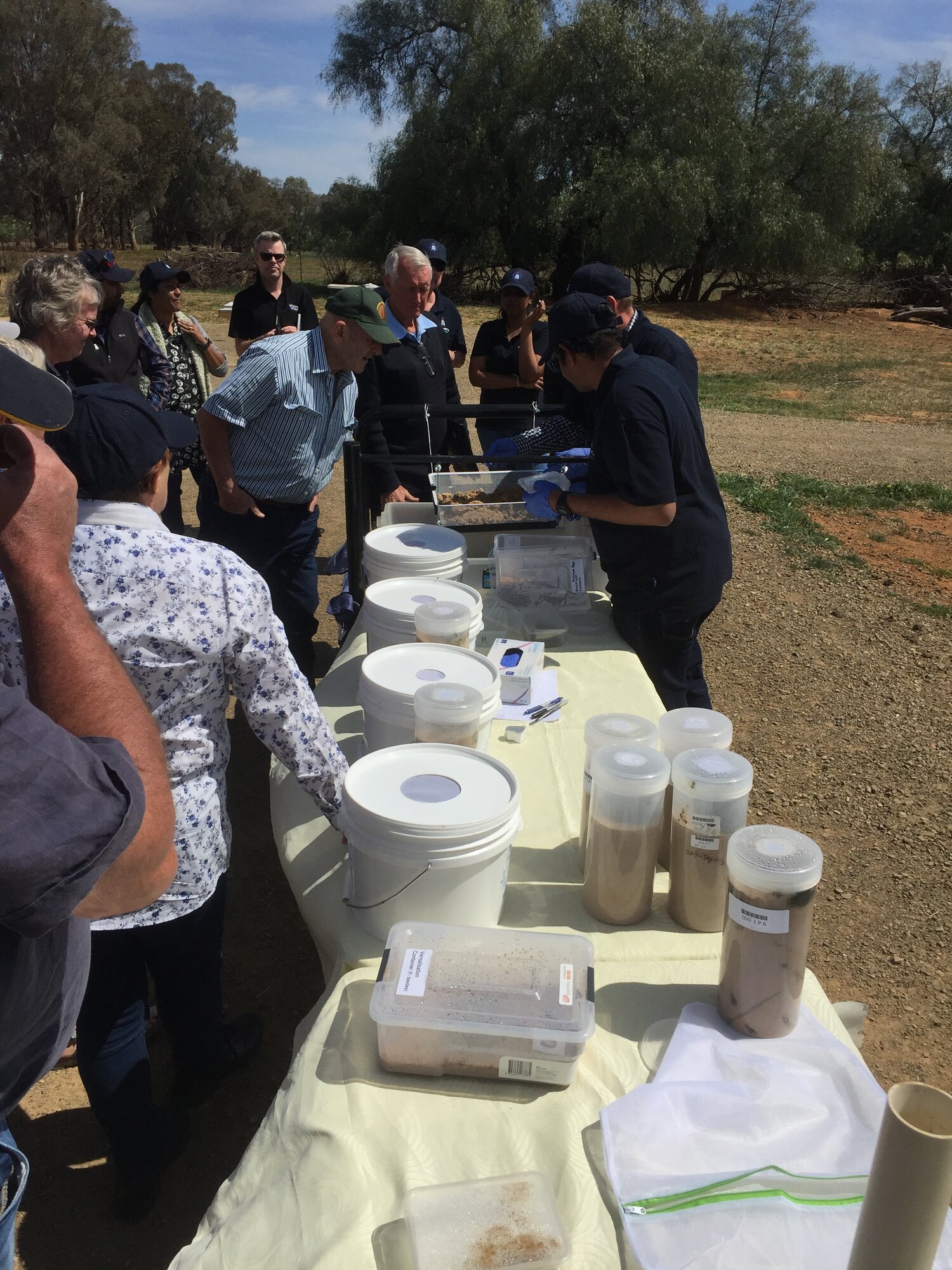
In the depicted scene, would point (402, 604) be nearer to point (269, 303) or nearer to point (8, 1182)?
point (8, 1182)

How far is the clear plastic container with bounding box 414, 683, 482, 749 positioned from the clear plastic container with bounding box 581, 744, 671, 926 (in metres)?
0.32

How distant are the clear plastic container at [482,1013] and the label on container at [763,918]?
9.5 inches

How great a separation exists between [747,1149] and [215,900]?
1.24 metres

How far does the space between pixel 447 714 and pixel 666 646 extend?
4.30 ft

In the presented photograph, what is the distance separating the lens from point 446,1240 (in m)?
1.09

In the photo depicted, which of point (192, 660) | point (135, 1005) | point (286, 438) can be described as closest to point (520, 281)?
point (286, 438)

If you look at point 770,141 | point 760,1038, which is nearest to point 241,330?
point 760,1038

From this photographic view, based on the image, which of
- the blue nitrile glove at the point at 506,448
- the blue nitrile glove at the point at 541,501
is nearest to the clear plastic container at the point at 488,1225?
the blue nitrile glove at the point at 541,501

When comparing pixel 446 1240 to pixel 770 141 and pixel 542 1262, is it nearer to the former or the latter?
pixel 542 1262

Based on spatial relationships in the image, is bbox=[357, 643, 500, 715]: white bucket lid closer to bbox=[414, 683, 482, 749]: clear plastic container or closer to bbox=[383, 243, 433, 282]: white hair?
bbox=[414, 683, 482, 749]: clear plastic container

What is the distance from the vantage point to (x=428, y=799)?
1.57 metres

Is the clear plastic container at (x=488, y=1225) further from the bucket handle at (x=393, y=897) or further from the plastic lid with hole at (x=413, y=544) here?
the plastic lid with hole at (x=413, y=544)

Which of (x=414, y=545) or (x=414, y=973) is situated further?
(x=414, y=545)

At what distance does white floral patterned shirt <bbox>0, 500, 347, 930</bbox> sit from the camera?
1655mm
